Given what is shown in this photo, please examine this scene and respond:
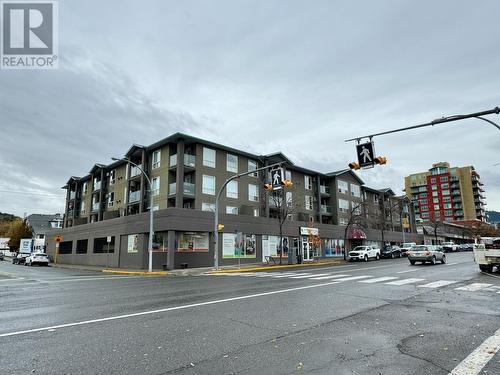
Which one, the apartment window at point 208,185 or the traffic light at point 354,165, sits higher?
the apartment window at point 208,185

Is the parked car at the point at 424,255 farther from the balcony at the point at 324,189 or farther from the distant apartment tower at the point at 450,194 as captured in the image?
the distant apartment tower at the point at 450,194

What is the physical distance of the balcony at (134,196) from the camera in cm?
3943

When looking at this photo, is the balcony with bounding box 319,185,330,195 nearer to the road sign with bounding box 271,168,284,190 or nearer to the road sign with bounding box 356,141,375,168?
the road sign with bounding box 271,168,284,190

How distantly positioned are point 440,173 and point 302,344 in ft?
508

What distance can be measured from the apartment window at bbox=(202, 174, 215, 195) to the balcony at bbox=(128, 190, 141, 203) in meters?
7.98

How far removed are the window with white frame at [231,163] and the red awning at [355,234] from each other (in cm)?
2109

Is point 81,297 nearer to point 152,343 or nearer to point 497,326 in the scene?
point 152,343

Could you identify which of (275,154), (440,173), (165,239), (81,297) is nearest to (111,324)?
(81,297)

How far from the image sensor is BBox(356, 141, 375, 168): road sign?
1273 cm

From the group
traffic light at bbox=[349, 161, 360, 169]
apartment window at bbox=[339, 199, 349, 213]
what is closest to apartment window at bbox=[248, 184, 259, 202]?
apartment window at bbox=[339, 199, 349, 213]

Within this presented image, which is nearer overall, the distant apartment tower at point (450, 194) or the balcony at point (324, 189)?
the balcony at point (324, 189)

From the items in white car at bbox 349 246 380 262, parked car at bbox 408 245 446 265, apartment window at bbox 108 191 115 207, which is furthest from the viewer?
apartment window at bbox 108 191 115 207

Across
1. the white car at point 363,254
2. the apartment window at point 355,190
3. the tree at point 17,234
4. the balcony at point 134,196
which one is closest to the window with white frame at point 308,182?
Answer: the apartment window at point 355,190

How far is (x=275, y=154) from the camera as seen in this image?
4366 cm
